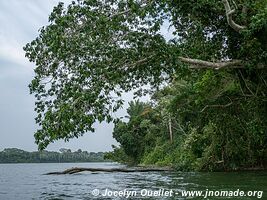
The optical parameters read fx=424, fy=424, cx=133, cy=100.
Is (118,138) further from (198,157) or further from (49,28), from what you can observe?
(49,28)

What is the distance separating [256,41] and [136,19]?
3.97 meters

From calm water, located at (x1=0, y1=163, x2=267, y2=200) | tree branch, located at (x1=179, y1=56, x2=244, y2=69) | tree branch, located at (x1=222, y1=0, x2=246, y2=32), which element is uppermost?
tree branch, located at (x1=222, y1=0, x2=246, y2=32)

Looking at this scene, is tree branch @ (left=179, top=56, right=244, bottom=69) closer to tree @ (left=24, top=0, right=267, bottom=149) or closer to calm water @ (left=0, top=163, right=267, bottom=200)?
tree @ (left=24, top=0, right=267, bottom=149)

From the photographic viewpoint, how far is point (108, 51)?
1319cm

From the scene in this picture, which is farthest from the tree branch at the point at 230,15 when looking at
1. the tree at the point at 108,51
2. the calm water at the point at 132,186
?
the calm water at the point at 132,186

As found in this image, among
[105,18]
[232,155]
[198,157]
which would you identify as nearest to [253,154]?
[232,155]

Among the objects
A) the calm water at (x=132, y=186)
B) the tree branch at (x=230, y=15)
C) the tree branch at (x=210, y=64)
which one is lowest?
the calm water at (x=132, y=186)

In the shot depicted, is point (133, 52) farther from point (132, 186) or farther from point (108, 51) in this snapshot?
point (132, 186)

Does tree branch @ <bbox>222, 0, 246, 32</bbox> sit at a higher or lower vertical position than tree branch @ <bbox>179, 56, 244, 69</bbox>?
higher

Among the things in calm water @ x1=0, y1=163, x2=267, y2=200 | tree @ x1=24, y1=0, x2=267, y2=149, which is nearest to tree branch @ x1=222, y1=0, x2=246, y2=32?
tree @ x1=24, y1=0, x2=267, y2=149

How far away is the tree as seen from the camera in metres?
12.4

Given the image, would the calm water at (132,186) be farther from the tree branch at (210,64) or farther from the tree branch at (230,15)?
the tree branch at (230,15)

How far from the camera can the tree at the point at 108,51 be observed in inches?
488

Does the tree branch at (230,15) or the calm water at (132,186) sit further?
the calm water at (132,186)
